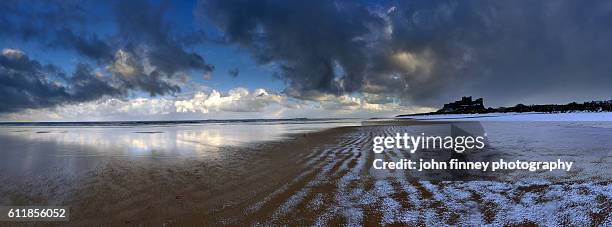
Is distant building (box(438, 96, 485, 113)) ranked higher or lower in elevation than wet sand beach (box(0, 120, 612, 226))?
higher

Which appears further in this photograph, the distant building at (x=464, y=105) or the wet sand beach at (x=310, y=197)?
the distant building at (x=464, y=105)

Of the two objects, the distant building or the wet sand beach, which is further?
the distant building

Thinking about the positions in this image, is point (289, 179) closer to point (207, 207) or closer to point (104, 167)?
point (207, 207)

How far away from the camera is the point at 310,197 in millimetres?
5027

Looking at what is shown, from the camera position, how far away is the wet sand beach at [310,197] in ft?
12.9

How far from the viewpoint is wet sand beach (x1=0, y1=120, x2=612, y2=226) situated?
12.9 feet

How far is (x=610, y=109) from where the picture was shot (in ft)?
112

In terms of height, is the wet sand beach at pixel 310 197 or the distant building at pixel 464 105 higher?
the distant building at pixel 464 105

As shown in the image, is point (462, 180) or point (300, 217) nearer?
point (300, 217)

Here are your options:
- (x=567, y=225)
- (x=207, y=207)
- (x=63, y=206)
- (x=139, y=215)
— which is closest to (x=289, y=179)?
(x=207, y=207)

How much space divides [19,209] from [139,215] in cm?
217

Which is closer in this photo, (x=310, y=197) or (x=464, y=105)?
(x=310, y=197)

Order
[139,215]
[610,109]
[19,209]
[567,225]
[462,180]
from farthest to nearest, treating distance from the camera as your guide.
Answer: [610,109]
[462,180]
[19,209]
[139,215]
[567,225]

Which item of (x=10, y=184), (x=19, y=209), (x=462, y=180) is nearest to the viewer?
(x=19, y=209)
